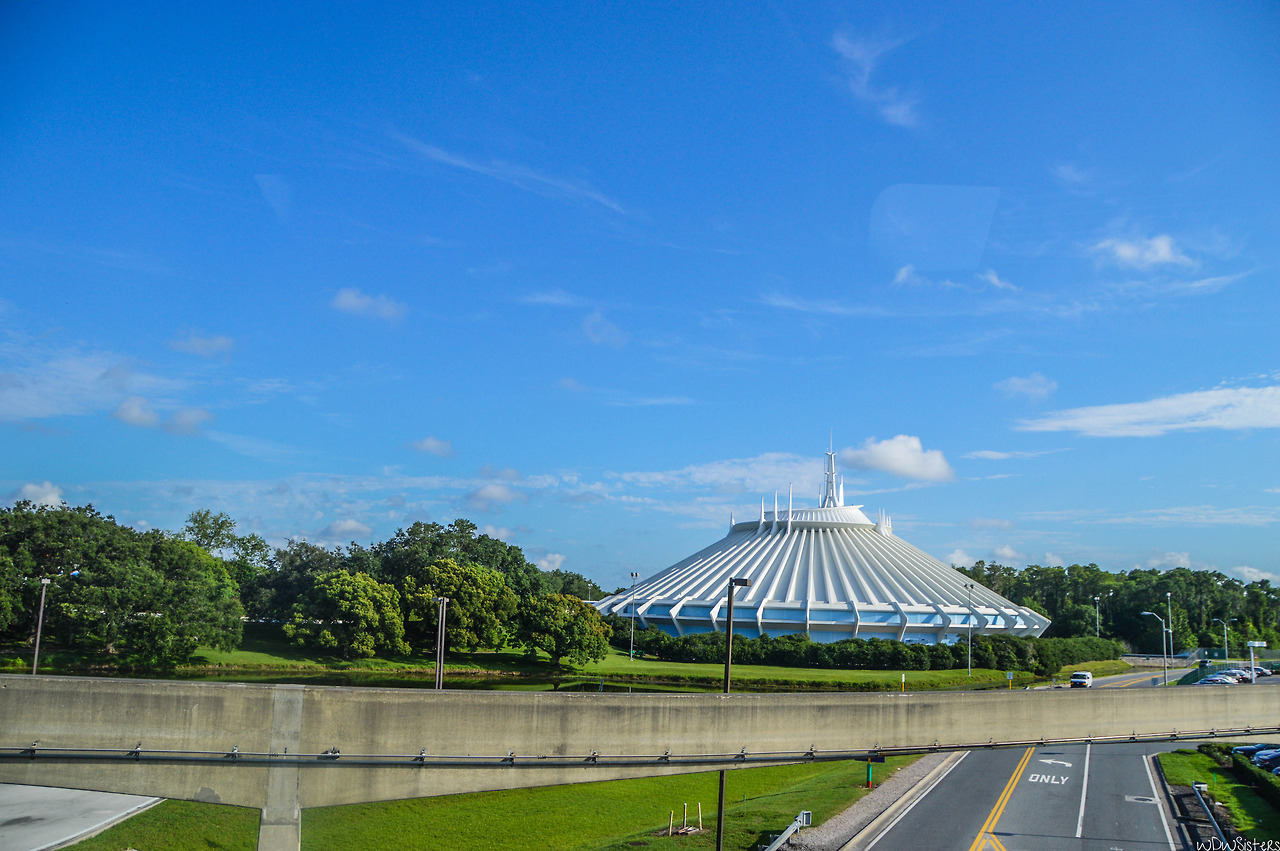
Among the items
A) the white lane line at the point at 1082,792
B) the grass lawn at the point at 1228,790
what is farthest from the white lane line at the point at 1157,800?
the white lane line at the point at 1082,792

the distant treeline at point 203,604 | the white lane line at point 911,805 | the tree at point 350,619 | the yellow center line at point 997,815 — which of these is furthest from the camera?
the tree at point 350,619

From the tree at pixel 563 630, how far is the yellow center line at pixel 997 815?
24.8 m

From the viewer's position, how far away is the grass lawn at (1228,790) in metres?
21.2

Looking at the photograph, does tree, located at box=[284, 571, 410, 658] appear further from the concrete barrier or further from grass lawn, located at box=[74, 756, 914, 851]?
the concrete barrier

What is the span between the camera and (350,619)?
5084 centimetres

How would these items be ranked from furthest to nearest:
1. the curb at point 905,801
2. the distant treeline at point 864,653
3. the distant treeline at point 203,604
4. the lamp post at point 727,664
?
the distant treeline at point 864,653, the distant treeline at point 203,604, the curb at point 905,801, the lamp post at point 727,664

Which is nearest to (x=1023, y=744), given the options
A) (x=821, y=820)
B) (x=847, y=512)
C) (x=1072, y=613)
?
(x=821, y=820)

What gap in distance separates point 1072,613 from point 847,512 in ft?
82.5

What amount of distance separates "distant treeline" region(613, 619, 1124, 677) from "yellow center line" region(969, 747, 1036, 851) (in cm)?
1968

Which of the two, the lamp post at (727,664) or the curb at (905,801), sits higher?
the lamp post at (727,664)

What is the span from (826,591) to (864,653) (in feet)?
38.4

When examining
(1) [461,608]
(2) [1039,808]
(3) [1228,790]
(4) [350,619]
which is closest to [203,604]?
(4) [350,619]

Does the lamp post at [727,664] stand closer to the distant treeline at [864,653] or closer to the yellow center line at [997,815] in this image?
the yellow center line at [997,815]

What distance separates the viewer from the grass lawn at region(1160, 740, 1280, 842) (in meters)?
21.2
